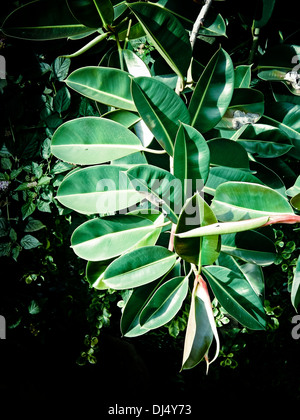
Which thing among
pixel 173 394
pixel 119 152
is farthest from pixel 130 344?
pixel 119 152

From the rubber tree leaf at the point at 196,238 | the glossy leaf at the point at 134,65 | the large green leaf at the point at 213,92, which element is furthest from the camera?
the glossy leaf at the point at 134,65

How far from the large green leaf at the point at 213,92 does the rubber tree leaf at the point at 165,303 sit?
0.28 metres

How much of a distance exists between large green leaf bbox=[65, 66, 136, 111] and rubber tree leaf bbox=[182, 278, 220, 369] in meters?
0.36

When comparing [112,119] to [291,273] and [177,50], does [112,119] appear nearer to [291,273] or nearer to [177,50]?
[177,50]

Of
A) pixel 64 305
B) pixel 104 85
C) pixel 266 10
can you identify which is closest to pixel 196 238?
pixel 104 85

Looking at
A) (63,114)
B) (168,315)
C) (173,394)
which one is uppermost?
(63,114)

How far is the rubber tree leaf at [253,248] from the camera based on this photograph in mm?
742

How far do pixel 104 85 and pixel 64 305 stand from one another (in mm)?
670

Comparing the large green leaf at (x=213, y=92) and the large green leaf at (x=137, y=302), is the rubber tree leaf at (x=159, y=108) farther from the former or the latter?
the large green leaf at (x=137, y=302)

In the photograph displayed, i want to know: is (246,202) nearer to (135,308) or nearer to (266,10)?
(135,308)

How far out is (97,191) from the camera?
73 centimetres

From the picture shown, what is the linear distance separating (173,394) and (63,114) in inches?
41.4

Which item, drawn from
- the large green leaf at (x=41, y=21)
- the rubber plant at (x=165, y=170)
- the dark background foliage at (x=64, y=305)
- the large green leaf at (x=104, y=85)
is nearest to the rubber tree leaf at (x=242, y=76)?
the rubber plant at (x=165, y=170)

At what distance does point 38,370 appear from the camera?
1.27 metres
